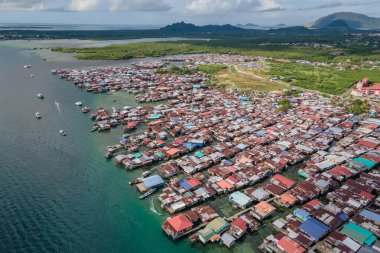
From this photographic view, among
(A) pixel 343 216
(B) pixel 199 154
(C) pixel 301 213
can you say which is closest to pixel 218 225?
(C) pixel 301 213

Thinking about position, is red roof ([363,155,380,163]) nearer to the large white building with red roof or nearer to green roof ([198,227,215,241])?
green roof ([198,227,215,241])

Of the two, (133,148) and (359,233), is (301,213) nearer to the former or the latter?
(359,233)

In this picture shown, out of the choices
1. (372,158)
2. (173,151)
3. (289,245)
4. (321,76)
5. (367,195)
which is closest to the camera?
(289,245)

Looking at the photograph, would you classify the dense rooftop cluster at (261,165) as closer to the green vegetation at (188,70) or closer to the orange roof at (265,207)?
the orange roof at (265,207)

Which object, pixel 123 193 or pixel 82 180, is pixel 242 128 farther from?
pixel 82 180

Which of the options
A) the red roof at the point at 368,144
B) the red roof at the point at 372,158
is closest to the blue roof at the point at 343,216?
the red roof at the point at 372,158
